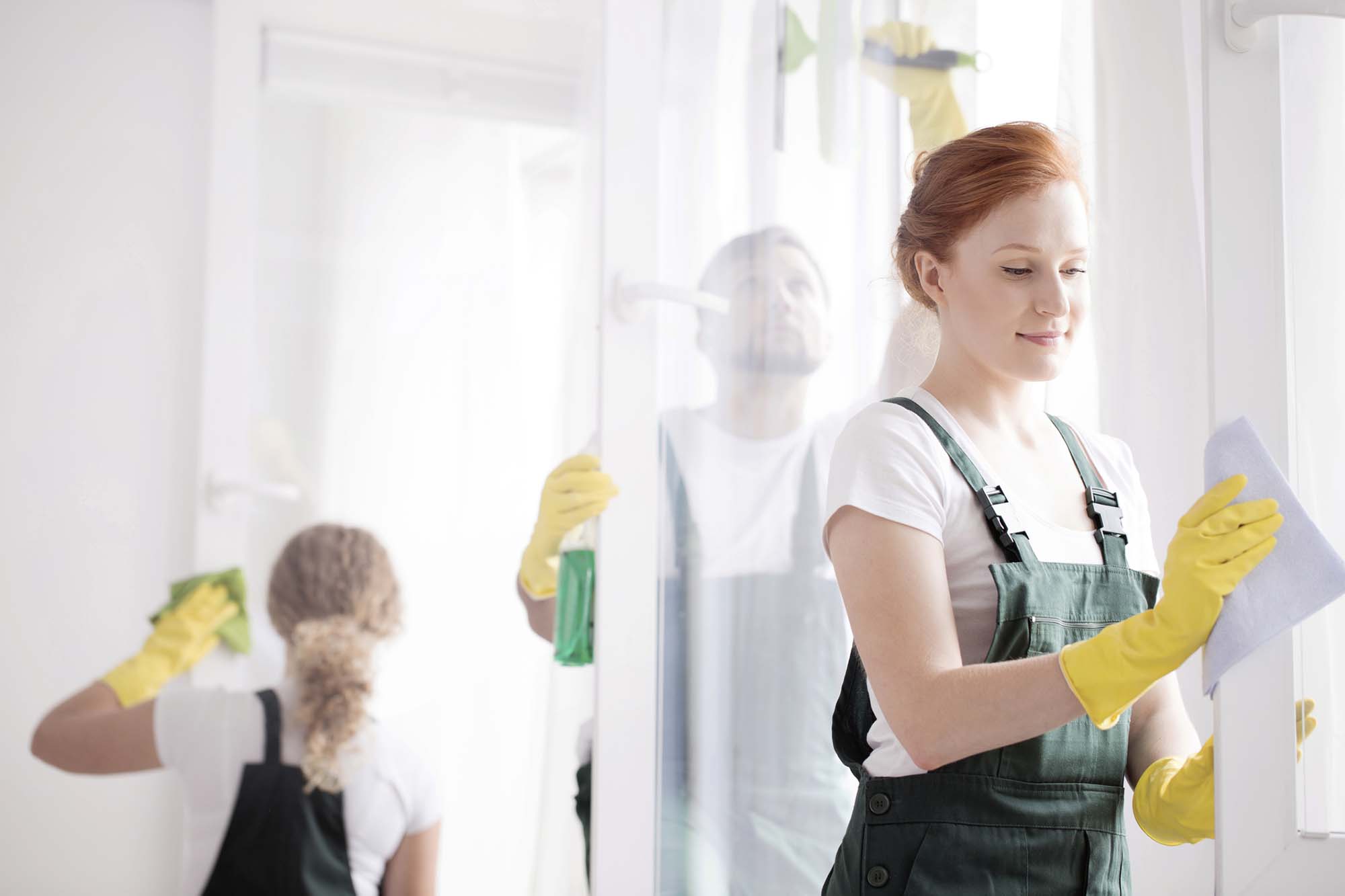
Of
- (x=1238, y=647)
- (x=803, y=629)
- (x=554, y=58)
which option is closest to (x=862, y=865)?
(x=1238, y=647)

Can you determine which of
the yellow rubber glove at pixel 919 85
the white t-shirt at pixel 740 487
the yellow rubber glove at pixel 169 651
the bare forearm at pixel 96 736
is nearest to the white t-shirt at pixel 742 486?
the white t-shirt at pixel 740 487

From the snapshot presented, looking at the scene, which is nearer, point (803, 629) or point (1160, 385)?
point (1160, 385)

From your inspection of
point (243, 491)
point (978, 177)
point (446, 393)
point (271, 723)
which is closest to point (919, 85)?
point (978, 177)

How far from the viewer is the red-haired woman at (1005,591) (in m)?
0.71

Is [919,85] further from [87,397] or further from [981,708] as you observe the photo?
[87,397]

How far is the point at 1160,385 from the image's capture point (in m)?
1.01

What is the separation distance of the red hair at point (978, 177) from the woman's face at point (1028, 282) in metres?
0.01

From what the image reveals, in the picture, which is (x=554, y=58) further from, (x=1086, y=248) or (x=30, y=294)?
(x=1086, y=248)

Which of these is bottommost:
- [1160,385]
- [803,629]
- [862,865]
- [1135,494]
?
[862,865]

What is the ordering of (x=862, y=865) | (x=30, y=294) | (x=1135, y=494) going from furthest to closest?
(x=30, y=294) → (x=1135, y=494) → (x=862, y=865)

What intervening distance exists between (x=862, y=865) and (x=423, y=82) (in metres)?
1.17

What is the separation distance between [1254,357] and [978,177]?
26 cm

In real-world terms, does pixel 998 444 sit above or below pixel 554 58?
below

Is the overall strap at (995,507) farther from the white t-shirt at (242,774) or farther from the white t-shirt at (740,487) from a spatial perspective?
the white t-shirt at (242,774)
